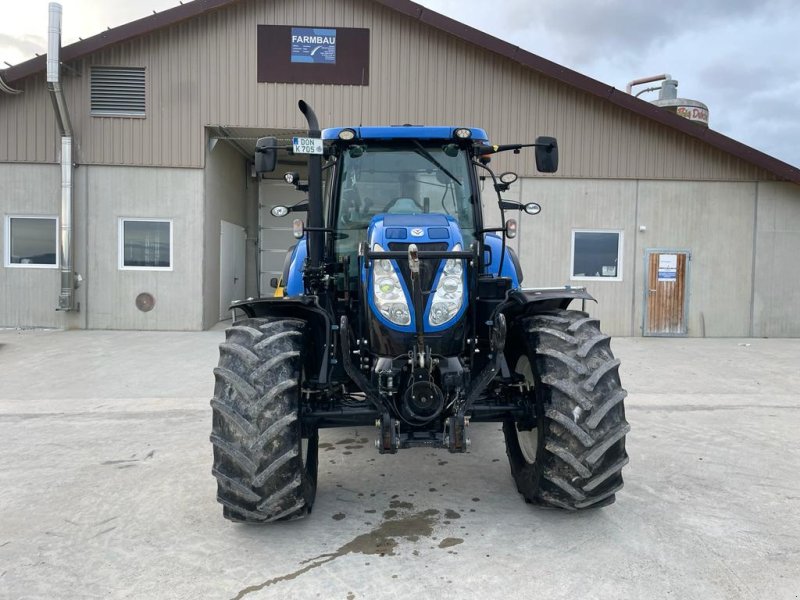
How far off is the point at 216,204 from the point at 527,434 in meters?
10.4

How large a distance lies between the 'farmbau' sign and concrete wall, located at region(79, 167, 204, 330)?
258cm

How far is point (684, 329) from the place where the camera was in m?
12.1

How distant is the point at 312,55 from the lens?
11523 mm

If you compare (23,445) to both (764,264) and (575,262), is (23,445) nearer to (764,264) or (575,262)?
(575,262)

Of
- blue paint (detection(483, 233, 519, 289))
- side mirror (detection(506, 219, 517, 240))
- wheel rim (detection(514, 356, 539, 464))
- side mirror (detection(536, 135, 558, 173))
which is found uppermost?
side mirror (detection(536, 135, 558, 173))

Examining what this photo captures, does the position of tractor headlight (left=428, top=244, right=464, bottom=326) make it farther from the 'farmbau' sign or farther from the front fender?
the 'farmbau' sign

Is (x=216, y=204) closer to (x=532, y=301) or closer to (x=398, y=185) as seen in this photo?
(x=398, y=185)

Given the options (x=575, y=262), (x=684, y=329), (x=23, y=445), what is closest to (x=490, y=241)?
(x=23, y=445)

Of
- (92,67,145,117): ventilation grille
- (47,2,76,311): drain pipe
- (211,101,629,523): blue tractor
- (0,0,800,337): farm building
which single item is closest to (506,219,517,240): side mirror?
(211,101,629,523): blue tractor

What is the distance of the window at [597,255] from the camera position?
Answer: 39.8 feet

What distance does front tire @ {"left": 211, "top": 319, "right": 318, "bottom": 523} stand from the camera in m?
3.04

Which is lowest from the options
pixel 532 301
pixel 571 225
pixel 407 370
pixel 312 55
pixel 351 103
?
pixel 407 370

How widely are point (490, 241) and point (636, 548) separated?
2.66 meters

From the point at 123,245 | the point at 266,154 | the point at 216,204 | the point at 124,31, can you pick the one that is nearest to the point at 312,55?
the point at 124,31
